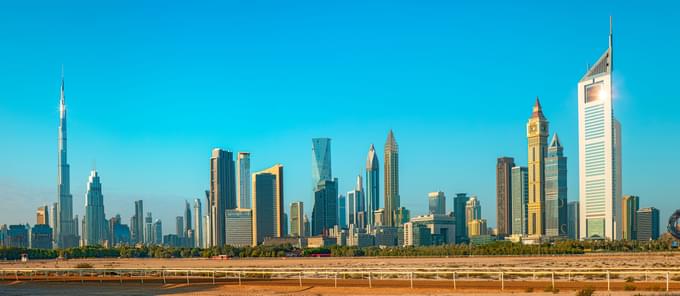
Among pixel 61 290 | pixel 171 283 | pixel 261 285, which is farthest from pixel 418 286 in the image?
pixel 61 290

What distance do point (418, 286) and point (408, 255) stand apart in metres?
151

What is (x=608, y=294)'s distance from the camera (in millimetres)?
38000

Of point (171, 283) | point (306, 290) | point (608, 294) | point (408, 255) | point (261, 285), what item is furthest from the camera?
point (408, 255)

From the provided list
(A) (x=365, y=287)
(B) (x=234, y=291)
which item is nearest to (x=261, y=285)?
(B) (x=234, y=291)

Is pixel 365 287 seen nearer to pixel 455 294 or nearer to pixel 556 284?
pixel 455 294

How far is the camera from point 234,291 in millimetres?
47344

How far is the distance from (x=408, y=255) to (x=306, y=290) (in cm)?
15252

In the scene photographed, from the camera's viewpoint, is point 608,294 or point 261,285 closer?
point 608,294

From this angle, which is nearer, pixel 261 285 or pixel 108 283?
pixel 261 285

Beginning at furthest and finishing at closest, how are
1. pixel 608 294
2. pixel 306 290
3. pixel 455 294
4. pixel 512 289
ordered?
pixel 306 290 < pixel 512 289 < pixel 455 294 < pixel 608 294

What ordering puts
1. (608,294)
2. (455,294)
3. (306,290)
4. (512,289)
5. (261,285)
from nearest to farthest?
A: (608,294), (455,294), (512,289), (306,290), (261,285)

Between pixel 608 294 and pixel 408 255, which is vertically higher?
pixel 608 294

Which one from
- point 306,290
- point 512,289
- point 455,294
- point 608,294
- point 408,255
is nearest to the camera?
point 608,294

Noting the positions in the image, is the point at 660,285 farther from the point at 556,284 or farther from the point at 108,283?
the point at 108,283
